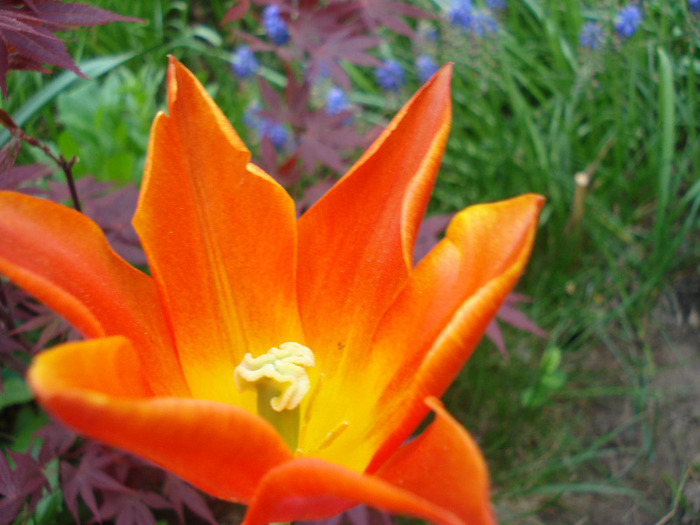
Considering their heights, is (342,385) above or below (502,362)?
above

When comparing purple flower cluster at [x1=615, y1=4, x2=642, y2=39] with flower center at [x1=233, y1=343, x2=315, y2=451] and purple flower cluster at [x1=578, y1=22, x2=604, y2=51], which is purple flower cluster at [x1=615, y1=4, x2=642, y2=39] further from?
flower center at [x1=233, y1=343, x2=315, y2=451]

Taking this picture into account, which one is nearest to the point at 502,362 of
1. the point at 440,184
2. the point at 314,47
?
the point at 440,184

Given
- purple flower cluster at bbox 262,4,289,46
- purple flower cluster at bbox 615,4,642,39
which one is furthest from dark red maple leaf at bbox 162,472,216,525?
purple flower cluster at bbox 615,4,642,39

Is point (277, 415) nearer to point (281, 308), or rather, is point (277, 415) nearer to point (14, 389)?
point (281, 308)

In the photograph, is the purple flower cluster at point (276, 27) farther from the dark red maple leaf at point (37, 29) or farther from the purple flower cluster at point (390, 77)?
the dark red maple leaf at point (37, 29)

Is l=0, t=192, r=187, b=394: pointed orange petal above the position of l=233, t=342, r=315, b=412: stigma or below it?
above

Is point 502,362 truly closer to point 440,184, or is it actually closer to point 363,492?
point 440,184
